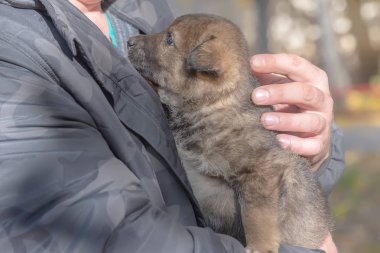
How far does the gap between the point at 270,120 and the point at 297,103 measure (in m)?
0.20

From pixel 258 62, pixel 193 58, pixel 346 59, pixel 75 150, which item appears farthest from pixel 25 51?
pixel 346 59

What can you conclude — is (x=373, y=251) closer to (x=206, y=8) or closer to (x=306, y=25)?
(x=206, y=8)

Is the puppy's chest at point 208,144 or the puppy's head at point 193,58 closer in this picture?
the puppy's chest at point 208,144

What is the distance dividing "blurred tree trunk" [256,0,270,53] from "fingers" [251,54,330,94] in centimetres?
848

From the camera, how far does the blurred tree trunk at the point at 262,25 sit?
1177cm

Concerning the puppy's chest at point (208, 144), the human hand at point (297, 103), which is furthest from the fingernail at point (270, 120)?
the puppy's chest at point (208, 144)

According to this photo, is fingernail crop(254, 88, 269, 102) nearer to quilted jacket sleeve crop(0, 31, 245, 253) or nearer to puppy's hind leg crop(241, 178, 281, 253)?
puppy's hind leg crop(241, 178, 281, 253)

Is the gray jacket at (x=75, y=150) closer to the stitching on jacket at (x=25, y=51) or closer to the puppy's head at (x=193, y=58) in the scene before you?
the stitching on jacket at (x=25, y=51)

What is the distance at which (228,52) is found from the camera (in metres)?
2.96

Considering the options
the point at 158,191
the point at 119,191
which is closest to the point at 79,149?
the point at 119,191

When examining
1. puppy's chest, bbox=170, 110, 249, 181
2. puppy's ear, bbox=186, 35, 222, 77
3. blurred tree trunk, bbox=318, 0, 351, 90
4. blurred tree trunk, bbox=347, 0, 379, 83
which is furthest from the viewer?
blurred tree trunk, bbox=347, 0, 379, 83

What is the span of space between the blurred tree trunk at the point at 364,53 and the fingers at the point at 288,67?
14.6 meters

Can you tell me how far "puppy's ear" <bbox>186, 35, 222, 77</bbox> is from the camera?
9.36ft

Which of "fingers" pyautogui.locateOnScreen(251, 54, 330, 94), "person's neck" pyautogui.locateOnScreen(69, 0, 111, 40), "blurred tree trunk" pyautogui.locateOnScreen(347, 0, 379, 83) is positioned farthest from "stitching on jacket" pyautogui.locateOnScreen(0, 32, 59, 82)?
"blurred tree trunk" pyautogui.locateOnScreen(347, 0, 379, 83)
